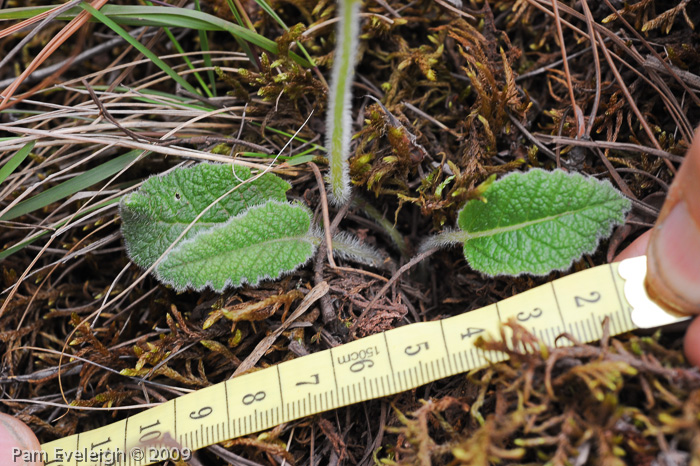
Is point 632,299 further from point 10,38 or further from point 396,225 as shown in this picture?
point 10,38

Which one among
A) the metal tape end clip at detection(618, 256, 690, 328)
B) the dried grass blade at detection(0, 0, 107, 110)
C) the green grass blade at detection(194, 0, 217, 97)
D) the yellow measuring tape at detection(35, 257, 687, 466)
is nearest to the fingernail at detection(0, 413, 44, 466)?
the yellow measuring tape at detection(35, 257, 687, 466)

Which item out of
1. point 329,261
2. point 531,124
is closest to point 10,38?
point 329,261

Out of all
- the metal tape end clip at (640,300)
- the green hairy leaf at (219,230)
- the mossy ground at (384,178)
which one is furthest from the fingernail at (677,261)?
the green hairy leaf at (219,230)

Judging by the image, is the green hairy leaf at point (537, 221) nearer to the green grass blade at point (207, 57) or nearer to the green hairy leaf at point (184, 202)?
the green hairy leaf at point (184, 202)

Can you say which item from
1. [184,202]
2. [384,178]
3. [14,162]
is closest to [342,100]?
[384,178]

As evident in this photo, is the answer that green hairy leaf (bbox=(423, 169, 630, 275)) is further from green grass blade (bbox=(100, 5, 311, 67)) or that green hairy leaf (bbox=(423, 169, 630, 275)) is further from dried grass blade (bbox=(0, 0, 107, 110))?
dried grass blade (bbox=(0, 0, 107, 110))

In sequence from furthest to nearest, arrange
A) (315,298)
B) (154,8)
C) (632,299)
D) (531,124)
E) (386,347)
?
(531,124), (154,8), (315,298), (386,347), (632,299)
